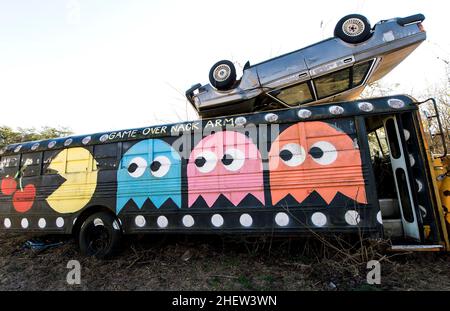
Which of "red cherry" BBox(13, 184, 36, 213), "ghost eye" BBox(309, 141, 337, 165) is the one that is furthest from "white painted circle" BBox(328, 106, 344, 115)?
"red cherry" BBox(13, 184, 36, 213)

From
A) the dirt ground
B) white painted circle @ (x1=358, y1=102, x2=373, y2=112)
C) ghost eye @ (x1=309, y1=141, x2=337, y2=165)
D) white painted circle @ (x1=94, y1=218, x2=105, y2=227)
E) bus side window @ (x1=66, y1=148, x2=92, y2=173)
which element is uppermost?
white painted circle @ (x1=358, y1=102, x2=373, y2=112)

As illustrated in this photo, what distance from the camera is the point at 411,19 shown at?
3.62 metres

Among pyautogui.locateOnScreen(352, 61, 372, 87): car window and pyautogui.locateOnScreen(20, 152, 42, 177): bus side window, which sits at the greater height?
pyautogui.locateOnScreen(352, 61, 372, 87): car window

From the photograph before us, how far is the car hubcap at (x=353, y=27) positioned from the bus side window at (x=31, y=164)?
5.74 metres

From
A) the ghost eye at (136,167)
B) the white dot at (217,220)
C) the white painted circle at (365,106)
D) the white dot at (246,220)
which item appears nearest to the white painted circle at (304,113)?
the white painted circle at (365,106)

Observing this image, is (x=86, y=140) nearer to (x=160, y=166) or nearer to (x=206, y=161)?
(x=160, y=166)

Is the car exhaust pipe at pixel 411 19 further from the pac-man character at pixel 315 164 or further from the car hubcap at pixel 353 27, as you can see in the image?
the pac-man character at pixel 315 164

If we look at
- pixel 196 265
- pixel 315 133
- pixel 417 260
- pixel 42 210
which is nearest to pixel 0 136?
pixel 42 210

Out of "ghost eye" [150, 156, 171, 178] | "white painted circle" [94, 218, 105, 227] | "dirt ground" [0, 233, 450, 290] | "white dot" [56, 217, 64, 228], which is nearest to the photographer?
"dirt ground" [0, 233, 450, 290]

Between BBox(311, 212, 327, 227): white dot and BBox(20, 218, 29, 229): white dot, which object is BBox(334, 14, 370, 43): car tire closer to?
BBox(311, 212, 327, 227): white dot

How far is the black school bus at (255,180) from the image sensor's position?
344cm

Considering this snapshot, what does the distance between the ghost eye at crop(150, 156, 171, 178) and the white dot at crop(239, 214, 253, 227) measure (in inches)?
55.0

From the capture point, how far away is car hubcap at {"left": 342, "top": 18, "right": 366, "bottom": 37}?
3.73 meters

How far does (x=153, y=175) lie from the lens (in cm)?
420
